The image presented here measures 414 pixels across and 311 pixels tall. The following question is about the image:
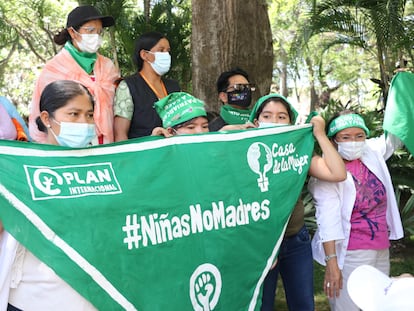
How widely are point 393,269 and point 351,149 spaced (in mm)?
3281

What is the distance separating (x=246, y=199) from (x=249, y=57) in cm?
245

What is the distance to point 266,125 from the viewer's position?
10.9ft

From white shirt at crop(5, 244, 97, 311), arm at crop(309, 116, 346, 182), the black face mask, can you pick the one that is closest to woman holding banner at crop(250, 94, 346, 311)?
arm at crop(309, 116, 346, 182)

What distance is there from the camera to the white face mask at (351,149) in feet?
11.0

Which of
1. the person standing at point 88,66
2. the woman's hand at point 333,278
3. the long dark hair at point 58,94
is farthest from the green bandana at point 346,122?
the long dark hair at point 58,94

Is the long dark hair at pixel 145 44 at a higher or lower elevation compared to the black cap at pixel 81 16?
lower

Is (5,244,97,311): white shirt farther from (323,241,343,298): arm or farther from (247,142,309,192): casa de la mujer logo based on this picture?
(323,241,343,298): arm

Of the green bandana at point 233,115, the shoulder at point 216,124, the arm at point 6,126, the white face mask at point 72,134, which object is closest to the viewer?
the white face mask at point 72,134

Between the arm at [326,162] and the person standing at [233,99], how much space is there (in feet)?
2.06

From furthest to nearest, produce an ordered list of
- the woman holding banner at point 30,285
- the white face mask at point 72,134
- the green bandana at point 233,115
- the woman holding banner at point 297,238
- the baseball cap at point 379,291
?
the green bandana at point 233,115 → the woman holding banner at point 297,238 → the white face mask at point 72,134 → the woman holding banner at point 30,285 → the baseball cap at point 379,291

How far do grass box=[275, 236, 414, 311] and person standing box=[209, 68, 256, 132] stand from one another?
2.21m

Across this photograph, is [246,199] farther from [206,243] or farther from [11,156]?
[11,156]

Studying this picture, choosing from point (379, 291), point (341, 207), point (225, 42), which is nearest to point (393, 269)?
point (225, 42)

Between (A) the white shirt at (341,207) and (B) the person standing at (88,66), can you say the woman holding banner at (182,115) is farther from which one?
(A) the white shirt at (341,207)
